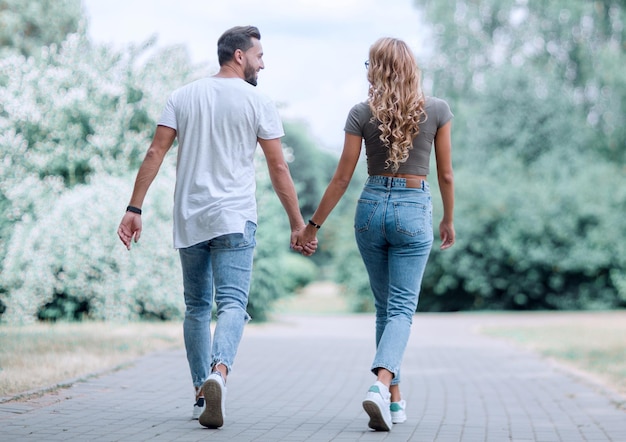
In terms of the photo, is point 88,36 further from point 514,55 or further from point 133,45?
point 514,55

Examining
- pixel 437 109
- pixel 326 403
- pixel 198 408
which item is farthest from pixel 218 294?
pixel 326 403

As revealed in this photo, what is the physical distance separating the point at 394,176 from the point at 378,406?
1203 mm

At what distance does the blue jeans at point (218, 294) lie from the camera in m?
4.80

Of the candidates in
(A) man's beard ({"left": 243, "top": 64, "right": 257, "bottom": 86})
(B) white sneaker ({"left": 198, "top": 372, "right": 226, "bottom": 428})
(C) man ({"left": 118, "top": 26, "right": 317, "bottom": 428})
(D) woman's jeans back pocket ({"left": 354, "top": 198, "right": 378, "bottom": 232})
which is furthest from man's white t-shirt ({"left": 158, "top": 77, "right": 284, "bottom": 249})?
(B) white sneaker ({"left": 198, "top": 372, "right": 226, "bottom": 428})

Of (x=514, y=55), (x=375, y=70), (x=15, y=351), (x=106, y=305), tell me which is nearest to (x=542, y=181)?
(x=514, y=55)

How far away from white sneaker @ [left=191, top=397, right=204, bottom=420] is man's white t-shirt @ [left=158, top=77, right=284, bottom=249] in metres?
0.85

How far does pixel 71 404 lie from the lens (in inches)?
223

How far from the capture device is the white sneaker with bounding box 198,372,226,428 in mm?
4551

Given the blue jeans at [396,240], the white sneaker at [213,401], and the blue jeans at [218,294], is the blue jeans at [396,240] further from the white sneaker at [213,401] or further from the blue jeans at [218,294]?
the white sneaker at [213,401]

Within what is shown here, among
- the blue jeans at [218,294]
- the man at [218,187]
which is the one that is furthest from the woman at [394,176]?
the blue jeans at [218,294]

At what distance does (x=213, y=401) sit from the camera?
4645mm

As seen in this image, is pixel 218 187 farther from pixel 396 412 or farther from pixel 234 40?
pixel 396 412

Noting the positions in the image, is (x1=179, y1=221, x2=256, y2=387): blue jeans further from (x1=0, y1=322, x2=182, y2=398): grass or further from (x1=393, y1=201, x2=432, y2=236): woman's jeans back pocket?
(x1=0, y1=322, x2=182, y2=398): grass

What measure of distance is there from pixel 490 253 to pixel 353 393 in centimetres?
1630
